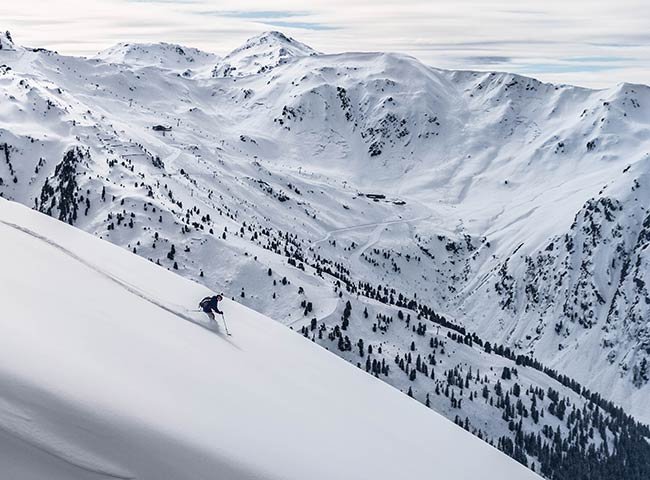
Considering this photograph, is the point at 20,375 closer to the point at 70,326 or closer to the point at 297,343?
the point at 70,326

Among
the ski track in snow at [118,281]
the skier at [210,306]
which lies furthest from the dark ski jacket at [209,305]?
the ski track in snow at [118,281]

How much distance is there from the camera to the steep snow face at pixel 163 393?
698cm

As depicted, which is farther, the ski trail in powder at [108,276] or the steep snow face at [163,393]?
the ski trail in powder at [108,276]

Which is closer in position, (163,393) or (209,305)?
(163,393)

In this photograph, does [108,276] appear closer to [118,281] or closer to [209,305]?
[118,281]

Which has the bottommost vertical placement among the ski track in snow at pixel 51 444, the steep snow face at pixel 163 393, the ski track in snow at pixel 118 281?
the ski track in snow at pixel 51 444

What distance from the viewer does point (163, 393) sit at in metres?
8.71

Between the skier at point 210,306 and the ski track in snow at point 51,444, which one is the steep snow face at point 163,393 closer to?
the ski track in snow at point 51,444

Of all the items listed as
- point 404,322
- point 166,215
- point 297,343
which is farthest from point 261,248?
point 297,343

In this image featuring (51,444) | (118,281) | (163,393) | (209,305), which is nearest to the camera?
(51,444)

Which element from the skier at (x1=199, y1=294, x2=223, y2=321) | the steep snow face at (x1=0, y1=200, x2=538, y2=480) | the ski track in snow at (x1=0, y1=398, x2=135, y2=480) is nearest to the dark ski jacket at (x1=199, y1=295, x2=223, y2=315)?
the skier at (x1=199, y1=294, x2=223, y2=321)

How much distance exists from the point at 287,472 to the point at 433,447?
5.81 metres

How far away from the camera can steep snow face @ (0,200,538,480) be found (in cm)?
698

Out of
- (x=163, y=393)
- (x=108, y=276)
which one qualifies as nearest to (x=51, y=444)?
(x=163, y=393)
